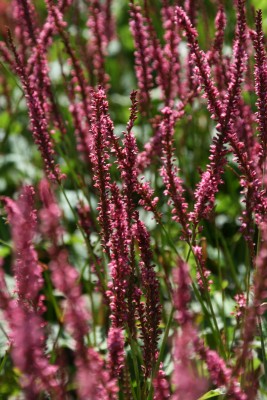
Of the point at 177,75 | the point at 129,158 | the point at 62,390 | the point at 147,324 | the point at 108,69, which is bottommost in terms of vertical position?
the point at 62,390

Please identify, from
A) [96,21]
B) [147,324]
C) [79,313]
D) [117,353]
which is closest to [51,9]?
[96,21]

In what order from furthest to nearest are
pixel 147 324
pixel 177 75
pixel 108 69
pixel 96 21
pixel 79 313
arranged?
pixel 108 69 < pixel 177 75 < pixel 96 21 < pixel 147 324 < pixel 79 313

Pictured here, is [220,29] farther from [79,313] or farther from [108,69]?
[108,69]

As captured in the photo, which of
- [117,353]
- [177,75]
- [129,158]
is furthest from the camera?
[177,75]

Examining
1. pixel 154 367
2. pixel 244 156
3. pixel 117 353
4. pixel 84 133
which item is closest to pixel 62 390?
pixel 117 353

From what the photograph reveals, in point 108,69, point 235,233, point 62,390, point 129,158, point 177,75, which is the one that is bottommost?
point 62,390

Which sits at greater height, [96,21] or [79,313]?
[96,21]

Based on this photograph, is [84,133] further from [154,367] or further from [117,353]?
[117,353]

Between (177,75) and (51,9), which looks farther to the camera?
(177,75)

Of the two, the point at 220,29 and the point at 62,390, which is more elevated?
the point at 220,29

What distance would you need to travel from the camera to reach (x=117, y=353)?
120 cm

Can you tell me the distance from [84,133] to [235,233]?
85 cm

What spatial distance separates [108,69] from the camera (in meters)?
4.51

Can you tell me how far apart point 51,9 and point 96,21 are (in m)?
0.46
